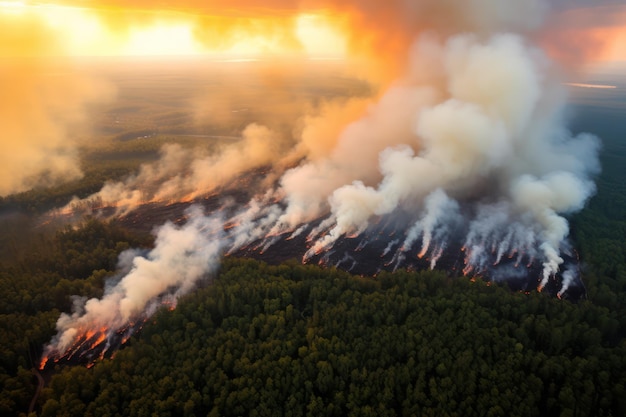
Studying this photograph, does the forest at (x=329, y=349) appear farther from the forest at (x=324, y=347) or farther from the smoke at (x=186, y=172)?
the smoke at (x=186, y=172)

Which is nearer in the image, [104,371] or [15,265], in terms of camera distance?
[104,371]

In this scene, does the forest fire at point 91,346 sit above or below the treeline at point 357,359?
below

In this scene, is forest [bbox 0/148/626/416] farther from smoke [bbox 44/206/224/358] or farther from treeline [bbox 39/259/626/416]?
smoke [bbox 44/206/224/358]

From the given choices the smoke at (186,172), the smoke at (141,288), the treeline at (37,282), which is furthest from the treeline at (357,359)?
the smoke at (186,172)

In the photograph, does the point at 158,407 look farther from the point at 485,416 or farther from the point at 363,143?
the point at 363,143

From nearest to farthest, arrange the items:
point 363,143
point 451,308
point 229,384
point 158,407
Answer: point 158,407 → point 229,384 → point 451,308 → point 363,143

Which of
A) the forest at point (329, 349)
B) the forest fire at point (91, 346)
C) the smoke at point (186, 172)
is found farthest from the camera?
the smoke at point (186, 172)

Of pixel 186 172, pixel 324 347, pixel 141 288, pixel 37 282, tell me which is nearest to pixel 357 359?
pixel 324 347

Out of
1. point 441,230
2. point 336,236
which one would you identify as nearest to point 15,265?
point 336,236
